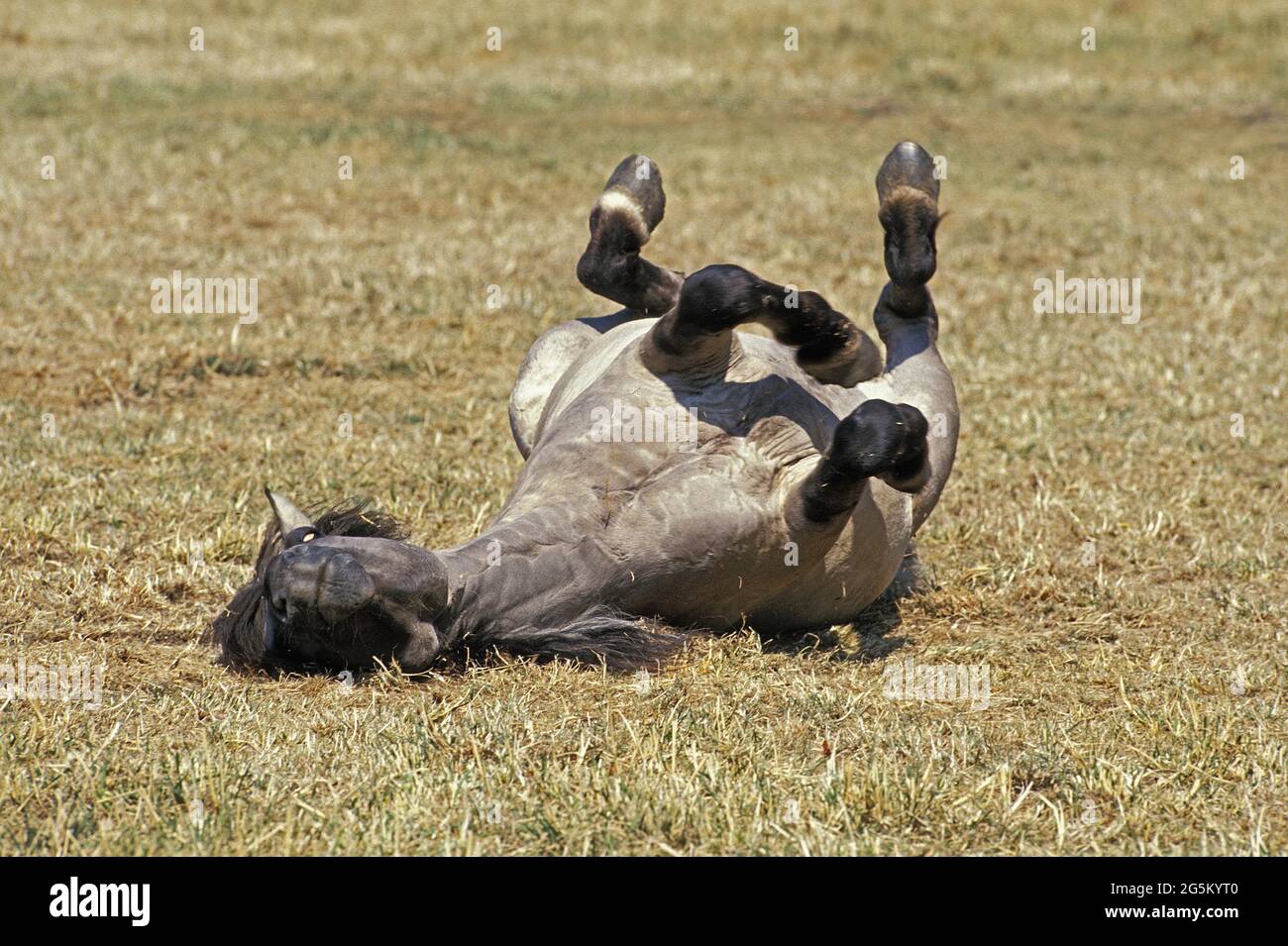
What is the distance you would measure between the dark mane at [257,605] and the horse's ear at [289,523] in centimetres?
5

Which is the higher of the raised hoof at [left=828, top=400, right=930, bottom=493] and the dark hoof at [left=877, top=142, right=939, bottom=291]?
the dark hoof at [left=877, top=142, right=939, bottom=291]

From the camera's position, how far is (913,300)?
546 centimetres

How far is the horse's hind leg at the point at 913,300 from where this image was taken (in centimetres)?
519

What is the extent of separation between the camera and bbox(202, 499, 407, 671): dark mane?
13.5 ft

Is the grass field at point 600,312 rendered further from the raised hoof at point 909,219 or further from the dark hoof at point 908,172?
the dark hoof at point 908,172

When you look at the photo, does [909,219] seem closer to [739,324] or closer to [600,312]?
[739,324]

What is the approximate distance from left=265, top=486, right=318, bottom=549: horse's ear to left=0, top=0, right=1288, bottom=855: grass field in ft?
1.25

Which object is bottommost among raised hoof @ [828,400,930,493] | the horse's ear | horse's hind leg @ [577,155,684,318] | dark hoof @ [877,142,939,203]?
the horse's ear

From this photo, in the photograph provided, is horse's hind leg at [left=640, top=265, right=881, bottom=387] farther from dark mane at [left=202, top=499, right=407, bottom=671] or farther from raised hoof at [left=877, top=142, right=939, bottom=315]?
dark mane at [left=202, top=499, right=407, bottom=671]

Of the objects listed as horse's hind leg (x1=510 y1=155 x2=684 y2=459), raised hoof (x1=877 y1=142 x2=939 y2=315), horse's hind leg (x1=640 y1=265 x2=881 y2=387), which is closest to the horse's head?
horse's hind leg (x1=640 y1=265 x2=881 y2=387)

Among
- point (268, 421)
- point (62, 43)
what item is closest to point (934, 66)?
point (62, 43)

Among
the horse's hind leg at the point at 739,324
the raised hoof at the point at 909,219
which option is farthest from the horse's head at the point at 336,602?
the raised hoof at the point at 909,219

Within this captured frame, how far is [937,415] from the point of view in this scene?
5160 millimetres

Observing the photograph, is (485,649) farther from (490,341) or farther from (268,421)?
(490,341)
